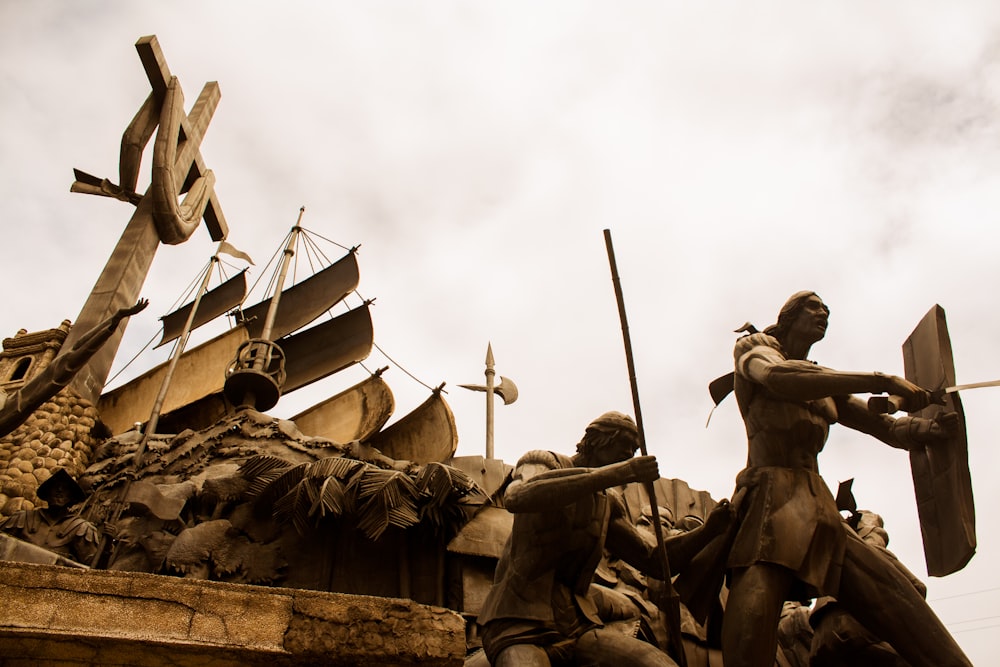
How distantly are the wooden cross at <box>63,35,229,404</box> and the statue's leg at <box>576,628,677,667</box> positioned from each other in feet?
25.9

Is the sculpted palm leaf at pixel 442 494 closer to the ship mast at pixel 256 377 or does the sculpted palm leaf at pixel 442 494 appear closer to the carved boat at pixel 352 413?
the ship mast at pixel 256 377

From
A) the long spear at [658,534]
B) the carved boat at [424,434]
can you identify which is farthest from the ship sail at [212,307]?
the long spear at [658,534]

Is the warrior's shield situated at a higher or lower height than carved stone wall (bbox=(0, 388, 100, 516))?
lower

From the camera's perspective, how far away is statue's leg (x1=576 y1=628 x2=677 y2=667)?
4695mm

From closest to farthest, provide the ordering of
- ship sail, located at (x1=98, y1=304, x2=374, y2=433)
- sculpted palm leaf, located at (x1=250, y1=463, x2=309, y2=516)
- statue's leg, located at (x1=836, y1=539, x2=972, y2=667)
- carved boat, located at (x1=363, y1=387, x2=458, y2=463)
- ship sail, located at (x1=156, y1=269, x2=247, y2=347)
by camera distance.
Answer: statue's leg, located at (x1=836, y1=539, x2=972, y2=667), sculpted palm leaf, located at (x1=250, y1=463, x2=309, y2=516), carved boat, located at (x1=363, y1=387, x2=458, y2=463), ship sail, located at (x1=98, y1=304, x2=374, y2=433), ship sail, located at (x1=156, y1=269, x2=247, y2=347)

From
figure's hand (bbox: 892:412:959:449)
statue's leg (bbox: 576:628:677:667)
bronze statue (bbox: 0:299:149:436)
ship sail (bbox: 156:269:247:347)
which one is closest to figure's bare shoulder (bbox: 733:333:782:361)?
figure's hand (bbox: 892:412:959:449)

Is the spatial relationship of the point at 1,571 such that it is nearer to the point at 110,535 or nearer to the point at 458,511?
the point at 458,511

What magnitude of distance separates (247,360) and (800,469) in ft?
27.4

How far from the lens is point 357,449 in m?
8.69

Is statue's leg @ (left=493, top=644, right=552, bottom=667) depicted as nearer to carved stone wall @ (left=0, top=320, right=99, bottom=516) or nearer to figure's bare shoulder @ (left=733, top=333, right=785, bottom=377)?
figure's bare shoulder @ (left=733, top=333, right=785, bottom=377)

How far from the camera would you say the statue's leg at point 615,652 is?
15.4ft

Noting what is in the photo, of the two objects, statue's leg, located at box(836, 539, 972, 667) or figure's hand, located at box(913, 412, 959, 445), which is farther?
figure's hand, located at box(913, 412, 959, 445)

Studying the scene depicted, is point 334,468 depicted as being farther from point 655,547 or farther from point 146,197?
point 146,197

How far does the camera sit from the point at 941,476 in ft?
18.1
